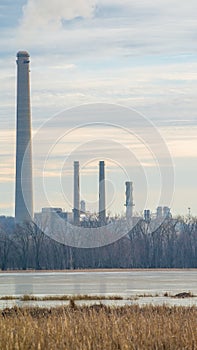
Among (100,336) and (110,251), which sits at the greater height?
(110,251)

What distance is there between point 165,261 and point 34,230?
1540 centimetres

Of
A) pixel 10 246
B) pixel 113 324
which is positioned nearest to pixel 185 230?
pixel 10 246

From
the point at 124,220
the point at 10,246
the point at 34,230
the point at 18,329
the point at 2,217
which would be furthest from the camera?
the point at 2,217

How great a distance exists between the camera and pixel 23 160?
11594cm

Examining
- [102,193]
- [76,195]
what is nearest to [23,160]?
[102,193]

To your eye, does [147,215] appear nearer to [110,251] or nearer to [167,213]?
[167,213]

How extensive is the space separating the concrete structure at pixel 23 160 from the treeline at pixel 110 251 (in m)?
8.14

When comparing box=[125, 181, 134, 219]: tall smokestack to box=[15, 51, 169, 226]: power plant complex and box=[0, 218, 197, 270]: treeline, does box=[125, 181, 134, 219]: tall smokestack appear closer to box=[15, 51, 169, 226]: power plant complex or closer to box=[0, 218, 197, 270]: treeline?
box=[15, 51, 169, 226]: power plant complex

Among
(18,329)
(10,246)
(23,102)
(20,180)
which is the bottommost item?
(18,329)

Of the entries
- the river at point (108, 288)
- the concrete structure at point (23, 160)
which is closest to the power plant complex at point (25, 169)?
the concrete structure at point (23, 160)

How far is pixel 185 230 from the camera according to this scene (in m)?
108

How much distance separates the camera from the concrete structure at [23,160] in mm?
115250

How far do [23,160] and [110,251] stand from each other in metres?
23.4

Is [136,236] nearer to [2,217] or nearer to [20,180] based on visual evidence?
[20,180]
